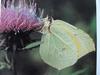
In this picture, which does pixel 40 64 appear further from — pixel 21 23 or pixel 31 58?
pixel 21 23

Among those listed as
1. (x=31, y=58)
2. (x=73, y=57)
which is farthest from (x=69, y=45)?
(x=31, y=58)

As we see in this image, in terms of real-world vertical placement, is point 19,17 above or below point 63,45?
above

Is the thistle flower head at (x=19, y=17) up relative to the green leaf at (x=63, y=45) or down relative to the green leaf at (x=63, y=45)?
up

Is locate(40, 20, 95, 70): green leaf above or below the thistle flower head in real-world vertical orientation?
below
